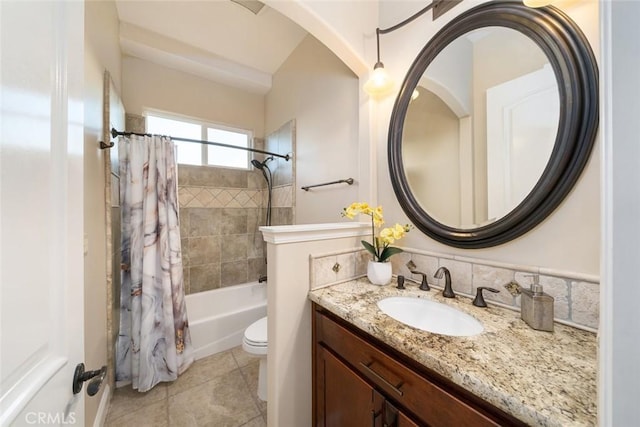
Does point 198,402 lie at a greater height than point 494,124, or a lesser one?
lesser

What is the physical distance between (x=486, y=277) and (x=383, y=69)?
1203mm

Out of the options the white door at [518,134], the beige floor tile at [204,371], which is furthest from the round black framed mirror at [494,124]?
the beige floor tile at [204,371]

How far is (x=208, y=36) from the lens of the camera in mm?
2211

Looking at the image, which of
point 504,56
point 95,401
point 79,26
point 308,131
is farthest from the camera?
point 308,131

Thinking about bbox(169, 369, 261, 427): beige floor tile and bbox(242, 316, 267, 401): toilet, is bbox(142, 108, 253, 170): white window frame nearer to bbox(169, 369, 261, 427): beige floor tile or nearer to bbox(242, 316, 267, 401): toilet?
bbox(242, 316, 267, 401): toilet

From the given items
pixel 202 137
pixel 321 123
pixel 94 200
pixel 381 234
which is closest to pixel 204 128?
pixel 202 137

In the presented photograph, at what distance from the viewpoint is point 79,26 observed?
0.57m

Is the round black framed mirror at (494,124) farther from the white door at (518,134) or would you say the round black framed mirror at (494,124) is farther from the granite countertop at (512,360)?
the granite countertop at (512,360)

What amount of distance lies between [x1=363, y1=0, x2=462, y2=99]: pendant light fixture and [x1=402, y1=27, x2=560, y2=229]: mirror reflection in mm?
187

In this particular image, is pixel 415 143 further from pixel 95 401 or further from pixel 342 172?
pixel 95 401

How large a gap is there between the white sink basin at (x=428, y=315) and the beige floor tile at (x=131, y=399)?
1675 millimetres

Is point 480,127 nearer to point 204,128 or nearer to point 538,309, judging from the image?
point 538,309

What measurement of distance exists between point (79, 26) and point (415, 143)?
1.33 meters

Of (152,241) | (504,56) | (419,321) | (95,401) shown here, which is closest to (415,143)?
(504,56)
